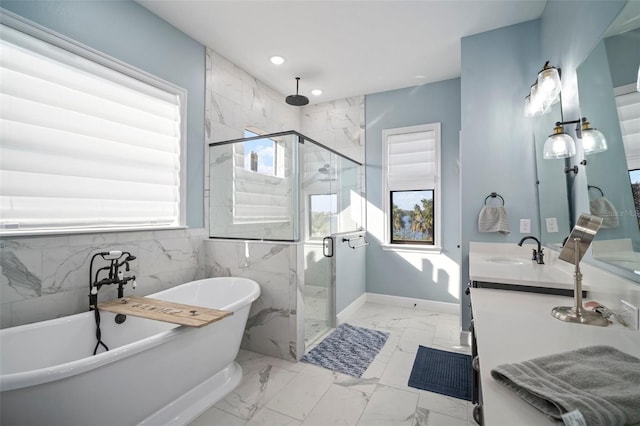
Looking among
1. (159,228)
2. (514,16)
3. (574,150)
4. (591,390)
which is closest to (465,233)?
(574,150)

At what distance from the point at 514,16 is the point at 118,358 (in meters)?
3.75

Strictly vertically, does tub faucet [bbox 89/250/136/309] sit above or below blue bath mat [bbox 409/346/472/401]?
above

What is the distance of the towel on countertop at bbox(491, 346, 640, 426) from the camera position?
56cm

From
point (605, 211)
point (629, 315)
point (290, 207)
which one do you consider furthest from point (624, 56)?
point (290, 207)

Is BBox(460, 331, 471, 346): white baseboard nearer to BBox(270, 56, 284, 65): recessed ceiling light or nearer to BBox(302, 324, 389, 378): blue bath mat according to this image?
BBox(302, 324, 389, 378): blue bath mat

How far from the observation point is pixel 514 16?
256cm

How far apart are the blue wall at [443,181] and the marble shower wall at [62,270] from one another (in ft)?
8.61

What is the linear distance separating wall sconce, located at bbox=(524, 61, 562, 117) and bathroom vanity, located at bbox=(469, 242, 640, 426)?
110cm

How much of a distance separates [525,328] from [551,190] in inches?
67.0

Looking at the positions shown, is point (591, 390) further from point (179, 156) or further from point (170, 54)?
point (170, 54)

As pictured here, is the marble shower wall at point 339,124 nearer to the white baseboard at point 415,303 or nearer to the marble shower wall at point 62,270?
the white baseboard at point 415,303

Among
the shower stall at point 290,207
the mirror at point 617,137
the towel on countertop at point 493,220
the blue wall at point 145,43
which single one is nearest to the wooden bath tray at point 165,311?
the shower stall at point 290,207

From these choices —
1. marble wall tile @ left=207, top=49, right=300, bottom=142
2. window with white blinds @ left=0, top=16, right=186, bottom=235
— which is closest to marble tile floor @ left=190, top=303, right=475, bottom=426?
window with white blinds @ left=0, top=16, right=186, bottom=235

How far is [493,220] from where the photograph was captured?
8.60ft
